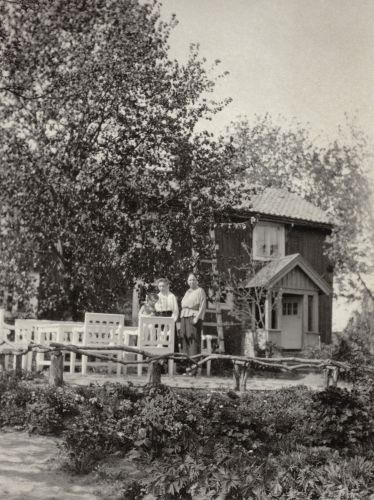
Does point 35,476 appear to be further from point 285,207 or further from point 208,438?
point 285,207

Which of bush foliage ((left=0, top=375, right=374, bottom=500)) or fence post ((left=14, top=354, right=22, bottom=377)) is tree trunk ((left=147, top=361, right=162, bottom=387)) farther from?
fence post ((left=14, top=354, right=22, bottom=377))

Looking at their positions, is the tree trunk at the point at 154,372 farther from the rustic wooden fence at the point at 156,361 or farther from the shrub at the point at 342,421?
the shrub at the point at 342,421

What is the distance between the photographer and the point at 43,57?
14.7m

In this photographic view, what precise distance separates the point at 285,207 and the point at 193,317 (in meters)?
13.6

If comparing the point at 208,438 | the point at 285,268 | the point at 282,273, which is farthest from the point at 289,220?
the point at 208,438

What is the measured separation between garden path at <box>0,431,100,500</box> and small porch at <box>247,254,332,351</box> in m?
14.6

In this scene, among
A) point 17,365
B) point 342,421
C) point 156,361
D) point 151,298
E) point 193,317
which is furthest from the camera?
point 151,298

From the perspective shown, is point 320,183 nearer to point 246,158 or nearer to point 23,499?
point 246,158

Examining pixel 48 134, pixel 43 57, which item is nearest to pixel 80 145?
pixel 48 134

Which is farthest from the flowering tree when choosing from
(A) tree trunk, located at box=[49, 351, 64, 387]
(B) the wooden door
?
(B) the wooden door

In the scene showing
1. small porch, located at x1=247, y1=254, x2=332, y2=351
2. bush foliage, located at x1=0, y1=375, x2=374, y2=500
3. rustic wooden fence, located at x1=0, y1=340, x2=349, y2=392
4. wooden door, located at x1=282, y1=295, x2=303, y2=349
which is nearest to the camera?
bush foliage, located at x1=0, y1=375, x2=374, y2=500

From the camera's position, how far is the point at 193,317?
42.2 feet

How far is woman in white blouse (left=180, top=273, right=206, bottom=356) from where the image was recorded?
41.8 feet

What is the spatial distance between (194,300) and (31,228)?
15.8 feet
